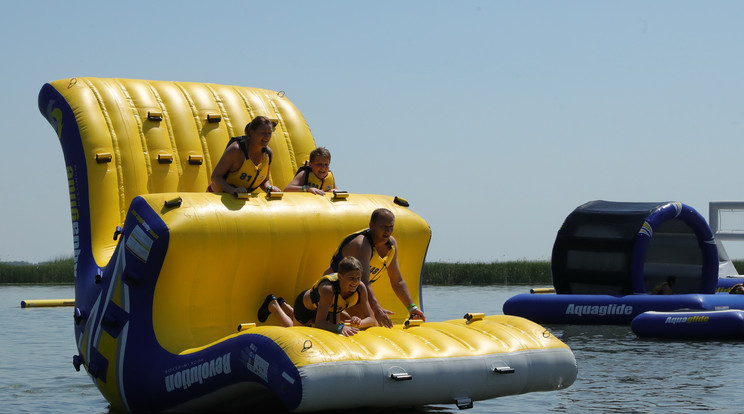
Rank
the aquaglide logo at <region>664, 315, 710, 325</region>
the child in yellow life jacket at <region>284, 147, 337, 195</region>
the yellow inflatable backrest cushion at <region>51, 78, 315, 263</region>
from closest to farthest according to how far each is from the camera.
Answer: the child in yellow life jacket at <region>284, 147, 337, 195</region>, the yellow inflatable backrest cushion at <region>51, 78, 315, 263</region>, the aquaglide logo at <region>664, 315, 710, 325</region>

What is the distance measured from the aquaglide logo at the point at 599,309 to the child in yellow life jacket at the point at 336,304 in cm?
842

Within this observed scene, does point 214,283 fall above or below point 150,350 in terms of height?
above

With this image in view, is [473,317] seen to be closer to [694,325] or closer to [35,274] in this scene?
[694,325]

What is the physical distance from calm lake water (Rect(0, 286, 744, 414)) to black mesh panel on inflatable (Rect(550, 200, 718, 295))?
109cm

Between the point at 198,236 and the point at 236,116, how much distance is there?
2443 mm

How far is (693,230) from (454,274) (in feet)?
33.7

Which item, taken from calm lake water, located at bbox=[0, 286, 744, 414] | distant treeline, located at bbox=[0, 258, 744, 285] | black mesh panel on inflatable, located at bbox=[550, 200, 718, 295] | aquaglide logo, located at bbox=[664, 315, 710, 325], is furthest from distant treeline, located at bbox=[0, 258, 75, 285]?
aquaglide logo, located at bbox=[664, 315, 710, 325]

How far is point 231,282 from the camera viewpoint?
710cm

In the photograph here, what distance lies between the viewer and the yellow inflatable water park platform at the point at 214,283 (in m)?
6.04

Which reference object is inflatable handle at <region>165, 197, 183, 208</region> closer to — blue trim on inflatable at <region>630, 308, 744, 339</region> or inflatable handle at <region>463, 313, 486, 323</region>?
inflatable handle at <region>463, 313, 486, 323</region>

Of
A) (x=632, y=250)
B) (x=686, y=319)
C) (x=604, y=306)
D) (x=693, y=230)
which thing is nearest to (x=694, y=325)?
(x=686, y=319)

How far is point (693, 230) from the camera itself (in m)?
16.2

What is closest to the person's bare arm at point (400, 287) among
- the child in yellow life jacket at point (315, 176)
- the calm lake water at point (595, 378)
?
the calm lake water at point (595, 378)

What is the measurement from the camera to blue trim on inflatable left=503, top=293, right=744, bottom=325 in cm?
1419
